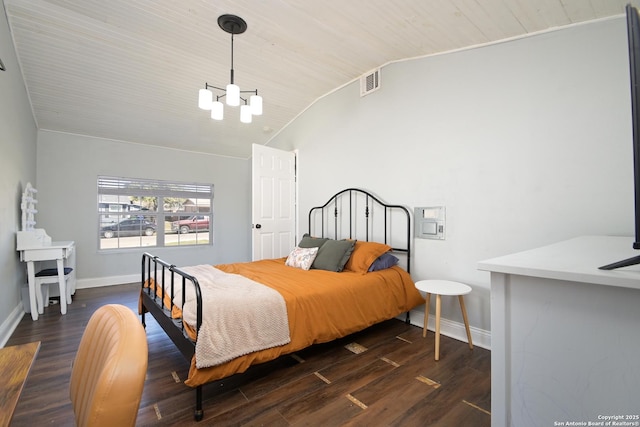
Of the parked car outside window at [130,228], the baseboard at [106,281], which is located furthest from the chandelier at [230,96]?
the baseboard at [106,281]

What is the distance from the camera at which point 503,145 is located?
2441mm

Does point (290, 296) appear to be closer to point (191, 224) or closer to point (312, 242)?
point (312, 242)

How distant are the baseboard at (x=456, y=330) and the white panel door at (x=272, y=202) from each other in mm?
2130

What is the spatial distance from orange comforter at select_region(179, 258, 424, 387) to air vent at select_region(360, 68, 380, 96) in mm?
2095

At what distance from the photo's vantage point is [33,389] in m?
1.89

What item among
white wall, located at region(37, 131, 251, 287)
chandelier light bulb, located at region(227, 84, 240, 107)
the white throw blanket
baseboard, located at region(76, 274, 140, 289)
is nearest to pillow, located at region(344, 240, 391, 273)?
the white throw blanket

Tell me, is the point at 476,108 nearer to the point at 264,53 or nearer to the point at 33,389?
the point at 264,53

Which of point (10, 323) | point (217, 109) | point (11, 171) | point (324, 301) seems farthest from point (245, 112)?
point (10, 323)

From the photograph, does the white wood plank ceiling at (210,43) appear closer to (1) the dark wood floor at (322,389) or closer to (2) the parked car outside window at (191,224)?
(2) the parked car outside window at (191,224)

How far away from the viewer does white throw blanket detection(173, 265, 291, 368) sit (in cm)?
166

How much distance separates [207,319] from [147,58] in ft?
9.32

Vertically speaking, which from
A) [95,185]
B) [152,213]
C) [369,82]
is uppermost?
[369,82]

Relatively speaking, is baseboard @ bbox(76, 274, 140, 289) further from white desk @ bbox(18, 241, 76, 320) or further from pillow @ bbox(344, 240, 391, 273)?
pillow @ bbox(344, 240, 391, 273)

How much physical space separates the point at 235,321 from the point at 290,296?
447 mm
